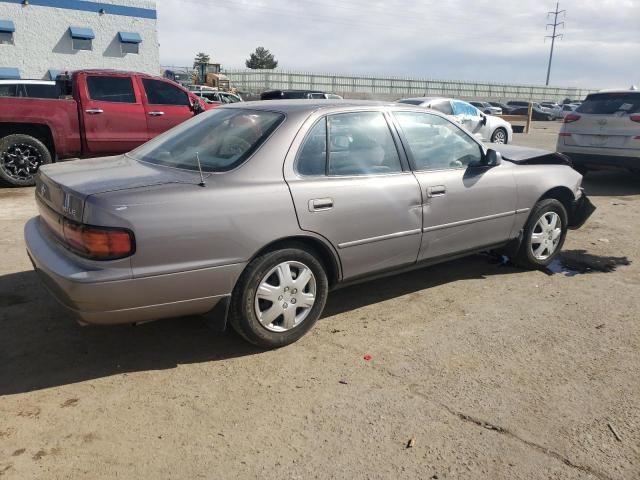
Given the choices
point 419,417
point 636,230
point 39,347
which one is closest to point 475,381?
point 419,417

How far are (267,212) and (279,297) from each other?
0.55 meters

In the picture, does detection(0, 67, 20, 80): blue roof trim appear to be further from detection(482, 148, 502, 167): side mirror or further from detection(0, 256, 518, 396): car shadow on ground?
detection(482, 148, 502, 167): side mirror

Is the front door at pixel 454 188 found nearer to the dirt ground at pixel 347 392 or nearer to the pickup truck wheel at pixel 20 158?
the dirt ground at pixel 347 392

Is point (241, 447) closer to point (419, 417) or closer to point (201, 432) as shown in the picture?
point (201, 432)

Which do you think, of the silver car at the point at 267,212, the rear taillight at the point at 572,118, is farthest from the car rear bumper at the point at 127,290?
the rear taillight at the point at 572,118

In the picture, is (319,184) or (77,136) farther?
(77,136)

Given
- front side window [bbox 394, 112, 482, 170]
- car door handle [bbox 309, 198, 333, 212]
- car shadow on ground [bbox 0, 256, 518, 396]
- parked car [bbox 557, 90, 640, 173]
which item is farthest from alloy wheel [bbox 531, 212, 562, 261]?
parked car [bbox 557, 90, 640, 173]

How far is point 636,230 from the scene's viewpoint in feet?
22.5

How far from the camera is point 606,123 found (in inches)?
354

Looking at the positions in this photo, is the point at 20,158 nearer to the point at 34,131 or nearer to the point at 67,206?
the point at 34,131

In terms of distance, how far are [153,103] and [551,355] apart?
7878 millimetres

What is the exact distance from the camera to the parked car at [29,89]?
29.1 feet

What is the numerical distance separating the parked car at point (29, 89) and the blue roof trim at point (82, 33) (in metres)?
17.8

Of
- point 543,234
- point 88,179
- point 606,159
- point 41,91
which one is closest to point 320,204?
point 88,179
